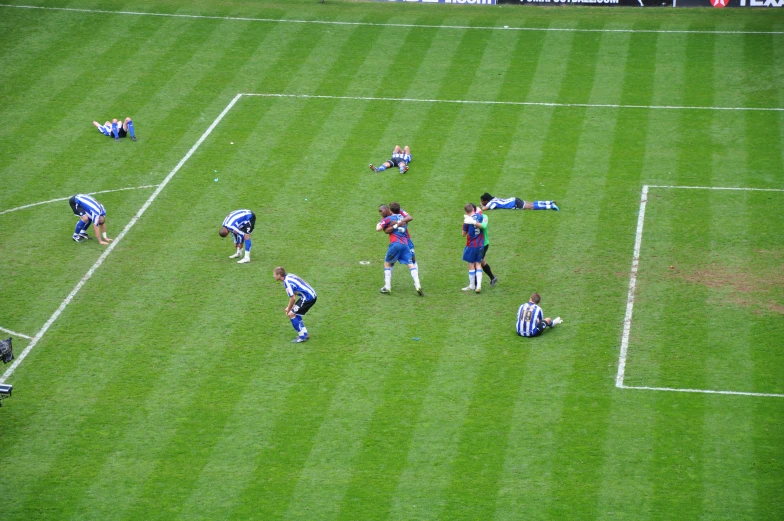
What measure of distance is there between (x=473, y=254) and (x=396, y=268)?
112 inches

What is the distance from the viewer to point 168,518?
18016mm

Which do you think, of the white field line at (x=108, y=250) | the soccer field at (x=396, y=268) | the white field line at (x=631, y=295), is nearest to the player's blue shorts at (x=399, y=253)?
the soccer field at (x=396, y=268)

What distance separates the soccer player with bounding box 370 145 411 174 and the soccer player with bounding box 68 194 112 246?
808 centimetres

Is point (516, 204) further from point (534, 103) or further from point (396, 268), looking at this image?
point (534, 103)

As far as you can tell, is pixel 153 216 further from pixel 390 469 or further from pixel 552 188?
pixel 390 469

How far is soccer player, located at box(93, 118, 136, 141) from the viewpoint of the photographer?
33431mm

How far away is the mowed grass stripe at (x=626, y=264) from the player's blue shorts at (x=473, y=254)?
295 cm

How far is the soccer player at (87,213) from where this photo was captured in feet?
90.2

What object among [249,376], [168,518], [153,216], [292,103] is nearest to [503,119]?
[292,103]

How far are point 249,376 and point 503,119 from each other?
15448mm

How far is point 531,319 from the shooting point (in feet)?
75.9

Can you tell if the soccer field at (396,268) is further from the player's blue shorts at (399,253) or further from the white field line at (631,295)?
the player's blue shorts at (399,253)

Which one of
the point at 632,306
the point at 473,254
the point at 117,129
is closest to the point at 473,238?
the point at 473,254

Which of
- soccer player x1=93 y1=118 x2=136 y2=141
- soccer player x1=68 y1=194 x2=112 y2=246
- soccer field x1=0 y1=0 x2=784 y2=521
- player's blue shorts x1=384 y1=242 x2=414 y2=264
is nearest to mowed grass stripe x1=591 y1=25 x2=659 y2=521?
soccer field x1=0 y1=0 x2=784 y2=521
